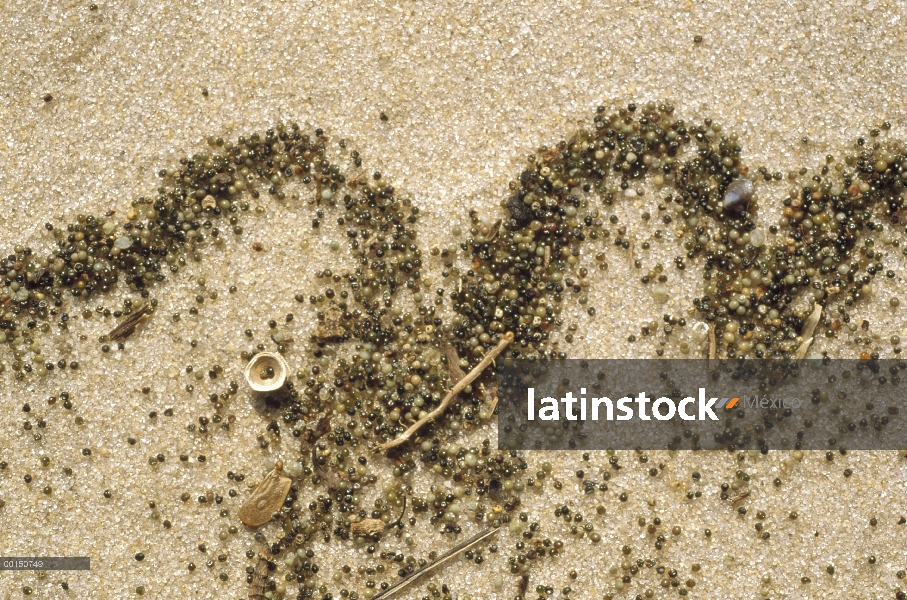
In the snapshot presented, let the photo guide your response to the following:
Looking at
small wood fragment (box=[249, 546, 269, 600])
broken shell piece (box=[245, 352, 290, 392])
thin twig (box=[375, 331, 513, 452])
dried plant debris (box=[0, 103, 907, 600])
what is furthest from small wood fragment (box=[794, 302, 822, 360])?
small wood fragment (box=[249, 546, 269, 600])

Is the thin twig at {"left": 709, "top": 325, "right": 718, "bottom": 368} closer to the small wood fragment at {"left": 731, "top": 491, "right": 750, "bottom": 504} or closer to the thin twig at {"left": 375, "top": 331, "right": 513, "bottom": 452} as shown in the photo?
the small wood fragment at {"left": 731, "top": 491, "right": 750, "bottom": 504}

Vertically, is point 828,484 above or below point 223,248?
below

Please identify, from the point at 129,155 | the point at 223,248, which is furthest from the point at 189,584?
the point at 129,155

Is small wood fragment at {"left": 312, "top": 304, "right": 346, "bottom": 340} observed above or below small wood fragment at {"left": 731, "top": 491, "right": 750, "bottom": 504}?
above

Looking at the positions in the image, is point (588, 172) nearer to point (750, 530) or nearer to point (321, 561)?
point (750, 530)

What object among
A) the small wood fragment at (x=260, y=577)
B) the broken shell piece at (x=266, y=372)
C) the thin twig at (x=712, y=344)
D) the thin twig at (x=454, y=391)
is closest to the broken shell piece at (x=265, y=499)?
the small wood fragment at (x=260, y=577)

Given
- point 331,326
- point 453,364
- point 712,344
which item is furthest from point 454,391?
point 712,344
